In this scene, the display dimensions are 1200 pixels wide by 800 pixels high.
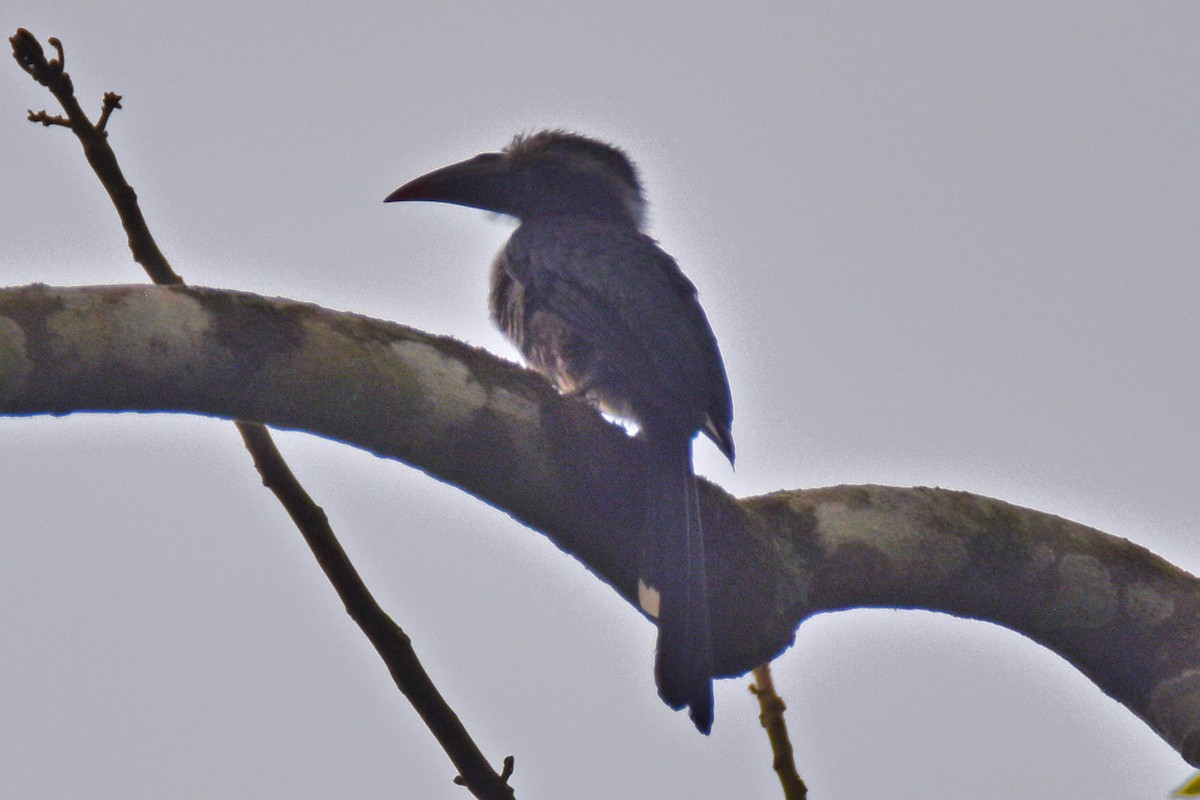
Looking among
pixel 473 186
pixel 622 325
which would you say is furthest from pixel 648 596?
pixel 473 186

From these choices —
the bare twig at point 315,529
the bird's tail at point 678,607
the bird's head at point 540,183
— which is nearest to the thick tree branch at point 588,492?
the bird's tail at point 678,607

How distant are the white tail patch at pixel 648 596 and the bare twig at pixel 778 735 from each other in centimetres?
30

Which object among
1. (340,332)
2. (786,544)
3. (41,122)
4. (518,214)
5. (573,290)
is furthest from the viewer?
(518,214)

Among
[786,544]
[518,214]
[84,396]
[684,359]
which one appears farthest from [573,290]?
[84,396]

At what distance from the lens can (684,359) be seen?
3742 millimetres

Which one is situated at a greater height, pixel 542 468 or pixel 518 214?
pixel 518 214

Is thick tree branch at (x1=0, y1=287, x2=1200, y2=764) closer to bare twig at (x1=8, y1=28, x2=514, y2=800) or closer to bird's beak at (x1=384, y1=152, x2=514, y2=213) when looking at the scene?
bare twig at (x1=8, y1=28, x2=514, y2=800)

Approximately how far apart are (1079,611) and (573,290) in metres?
1.70

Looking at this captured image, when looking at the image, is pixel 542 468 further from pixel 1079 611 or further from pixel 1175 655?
pixel 1175 655

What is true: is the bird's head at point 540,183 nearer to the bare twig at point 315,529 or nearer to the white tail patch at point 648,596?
the bare twig at point 315,529

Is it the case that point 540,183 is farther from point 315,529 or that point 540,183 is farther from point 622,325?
point 315,529

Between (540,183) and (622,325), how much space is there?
4.16 feet

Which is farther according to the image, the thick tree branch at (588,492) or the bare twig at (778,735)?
the bare twig at (778,735)

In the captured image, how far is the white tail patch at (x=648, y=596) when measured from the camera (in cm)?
271
